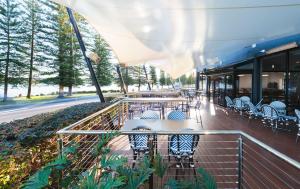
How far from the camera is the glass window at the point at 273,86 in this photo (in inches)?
A: 344

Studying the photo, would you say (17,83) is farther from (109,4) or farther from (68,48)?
(109,4)

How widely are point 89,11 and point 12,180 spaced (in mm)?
2757

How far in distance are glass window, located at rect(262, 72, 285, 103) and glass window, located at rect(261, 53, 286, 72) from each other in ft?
0.59

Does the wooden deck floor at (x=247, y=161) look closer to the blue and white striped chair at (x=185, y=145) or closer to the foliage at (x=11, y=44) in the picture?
the blue and white striped chair at (x=185, y=145)

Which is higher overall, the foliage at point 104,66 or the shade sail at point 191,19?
the foliage at point 104,66

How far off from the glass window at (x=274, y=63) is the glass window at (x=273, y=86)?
0.18m

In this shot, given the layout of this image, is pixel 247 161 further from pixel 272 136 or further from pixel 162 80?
pixel 162 80

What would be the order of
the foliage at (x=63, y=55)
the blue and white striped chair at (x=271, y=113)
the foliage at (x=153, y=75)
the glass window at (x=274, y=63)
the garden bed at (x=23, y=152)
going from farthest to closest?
the foliage at (x=153, y=75) < the foliage at (x=63, y=55) < the glass window at (x=274, y=63) < the blue and white striped chair at (x=271, y=113) < the garden bed at (x=23, y=152)

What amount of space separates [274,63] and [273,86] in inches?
34.4

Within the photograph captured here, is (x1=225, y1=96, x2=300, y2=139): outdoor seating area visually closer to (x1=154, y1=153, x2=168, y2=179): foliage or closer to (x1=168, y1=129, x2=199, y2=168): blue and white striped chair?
(x1=168, y1=129, x2=199, y2=168): blue and white striped chair

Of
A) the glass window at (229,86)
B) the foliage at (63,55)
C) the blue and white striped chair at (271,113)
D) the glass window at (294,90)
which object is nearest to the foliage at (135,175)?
the blue and white striped chair at (271,113)

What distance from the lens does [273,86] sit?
9211 mm

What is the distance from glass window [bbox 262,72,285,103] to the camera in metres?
8.73

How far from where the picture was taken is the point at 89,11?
3.83m
